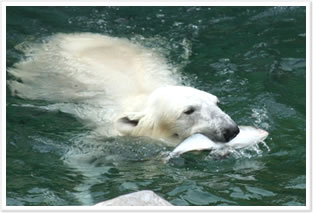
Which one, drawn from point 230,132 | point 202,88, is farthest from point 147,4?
point 230,132

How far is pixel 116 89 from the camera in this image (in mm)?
7539

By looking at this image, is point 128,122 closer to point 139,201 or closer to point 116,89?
point 116,89

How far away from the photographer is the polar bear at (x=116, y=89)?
6320mm

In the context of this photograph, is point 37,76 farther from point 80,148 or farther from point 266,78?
point 266,78

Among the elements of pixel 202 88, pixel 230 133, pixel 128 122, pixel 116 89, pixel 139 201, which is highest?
pixel 202 88

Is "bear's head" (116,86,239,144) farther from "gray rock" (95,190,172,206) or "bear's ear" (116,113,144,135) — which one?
"gray rock" (95,190,172,206)

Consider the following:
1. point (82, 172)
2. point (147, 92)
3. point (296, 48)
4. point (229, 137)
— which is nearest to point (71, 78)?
point (147, 92)

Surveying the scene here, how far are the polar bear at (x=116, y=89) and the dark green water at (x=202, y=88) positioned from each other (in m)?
0.19

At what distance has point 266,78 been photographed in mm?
8328

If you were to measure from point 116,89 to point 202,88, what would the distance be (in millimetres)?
1213

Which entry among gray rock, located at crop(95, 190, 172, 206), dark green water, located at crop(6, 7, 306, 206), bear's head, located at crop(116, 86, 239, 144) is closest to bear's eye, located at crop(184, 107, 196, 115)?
bear's head, located at crop(116, 86, 239, 144)

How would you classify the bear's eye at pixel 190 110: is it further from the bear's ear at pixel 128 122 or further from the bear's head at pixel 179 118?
the bear's ear at pixel 128 122

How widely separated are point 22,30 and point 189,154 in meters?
4.93

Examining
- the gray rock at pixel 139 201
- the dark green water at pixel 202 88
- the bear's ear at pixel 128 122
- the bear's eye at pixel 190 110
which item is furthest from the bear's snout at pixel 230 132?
the gray rock at pixel 139 201
